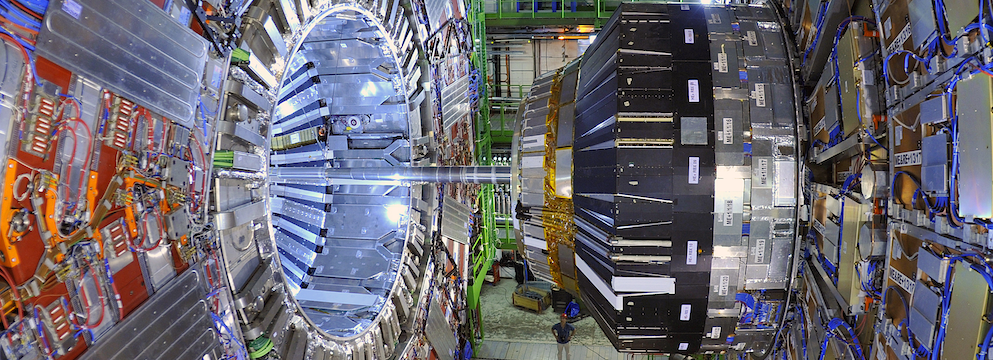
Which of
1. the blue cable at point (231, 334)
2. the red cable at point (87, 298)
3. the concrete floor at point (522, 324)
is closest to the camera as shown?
the red cable at point (87, 298)

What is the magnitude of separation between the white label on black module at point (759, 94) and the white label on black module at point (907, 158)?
130 cm

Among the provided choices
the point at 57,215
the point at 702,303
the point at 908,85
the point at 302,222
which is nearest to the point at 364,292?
the point at 302,222

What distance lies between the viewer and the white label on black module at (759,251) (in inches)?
179

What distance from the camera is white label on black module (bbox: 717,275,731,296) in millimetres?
4645

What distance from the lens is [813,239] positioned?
449 centimetres

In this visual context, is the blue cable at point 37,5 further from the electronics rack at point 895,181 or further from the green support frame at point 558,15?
the green support frame at point 558,15

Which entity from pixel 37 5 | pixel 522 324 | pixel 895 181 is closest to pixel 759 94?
pixel 895 181

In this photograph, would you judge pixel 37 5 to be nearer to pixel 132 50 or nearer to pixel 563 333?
pixel 132 50

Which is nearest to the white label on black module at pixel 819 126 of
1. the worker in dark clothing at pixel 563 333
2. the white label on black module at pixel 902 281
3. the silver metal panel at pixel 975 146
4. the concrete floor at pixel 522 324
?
the white label on black module at pixel 902 281

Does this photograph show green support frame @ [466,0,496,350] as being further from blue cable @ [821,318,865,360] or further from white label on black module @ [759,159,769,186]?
blue cable @ [821,318,865,360]

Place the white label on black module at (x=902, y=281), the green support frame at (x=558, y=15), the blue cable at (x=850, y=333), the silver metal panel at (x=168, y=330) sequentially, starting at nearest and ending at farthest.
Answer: the silver metal panel at (x=168, y=330) → the white label on black module at (x=902, y=281) → the blue cable at (x=850, y=333) → the green support frame at (x=558, y=15)

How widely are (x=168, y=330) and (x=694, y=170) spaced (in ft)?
11.9

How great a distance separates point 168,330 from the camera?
3.11 m

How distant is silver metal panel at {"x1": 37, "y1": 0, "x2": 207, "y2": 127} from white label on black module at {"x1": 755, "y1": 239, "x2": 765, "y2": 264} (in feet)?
13.3
